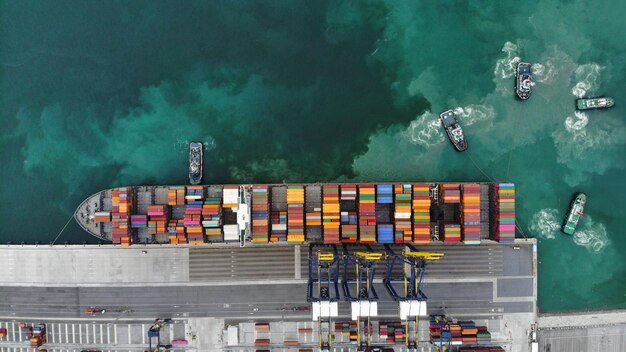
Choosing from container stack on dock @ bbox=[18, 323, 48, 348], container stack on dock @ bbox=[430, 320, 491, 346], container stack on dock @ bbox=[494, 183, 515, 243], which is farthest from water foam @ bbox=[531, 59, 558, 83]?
container stack on dock @ bbox=[18, 323, 48, 348]

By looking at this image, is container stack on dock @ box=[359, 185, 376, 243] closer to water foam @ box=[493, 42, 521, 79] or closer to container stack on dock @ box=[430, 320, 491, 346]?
container stack on dock @ box=[430, 320, 491, 346]

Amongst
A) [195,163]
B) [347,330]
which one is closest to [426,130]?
[347,330]

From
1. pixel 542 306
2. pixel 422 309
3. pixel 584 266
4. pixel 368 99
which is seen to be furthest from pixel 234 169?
pixel 584 266

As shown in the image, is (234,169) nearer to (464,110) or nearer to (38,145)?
(38,145)

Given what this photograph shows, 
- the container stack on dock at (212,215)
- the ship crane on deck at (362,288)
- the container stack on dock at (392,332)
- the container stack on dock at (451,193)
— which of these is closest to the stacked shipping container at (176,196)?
the container stack on dock at (212,215)

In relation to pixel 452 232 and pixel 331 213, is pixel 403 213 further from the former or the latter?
pixel 331 213
